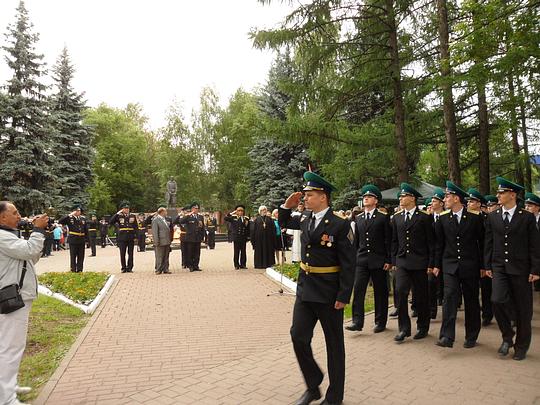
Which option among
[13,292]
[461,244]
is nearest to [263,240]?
[461,244]

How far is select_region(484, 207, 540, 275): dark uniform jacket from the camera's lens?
611 cm

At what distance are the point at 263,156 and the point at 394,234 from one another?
2877 cm

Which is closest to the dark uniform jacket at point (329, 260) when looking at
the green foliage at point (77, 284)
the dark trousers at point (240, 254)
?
the green foliage at point (77, 284)

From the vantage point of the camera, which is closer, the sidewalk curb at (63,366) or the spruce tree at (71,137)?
the sidewalk curb at (63,366)

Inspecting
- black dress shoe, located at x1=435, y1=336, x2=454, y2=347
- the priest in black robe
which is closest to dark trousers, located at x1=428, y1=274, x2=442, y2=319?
black dress shoe, located at x1=435, y1=336, x2=454, y2=347

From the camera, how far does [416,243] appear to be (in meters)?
7.14

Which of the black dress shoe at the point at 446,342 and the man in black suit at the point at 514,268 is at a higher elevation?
the man in black suit at the point at 514,268

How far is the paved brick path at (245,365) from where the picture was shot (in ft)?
15.9

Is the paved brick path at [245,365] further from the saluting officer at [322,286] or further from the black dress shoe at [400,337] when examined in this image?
the saluting officer at [322,286]

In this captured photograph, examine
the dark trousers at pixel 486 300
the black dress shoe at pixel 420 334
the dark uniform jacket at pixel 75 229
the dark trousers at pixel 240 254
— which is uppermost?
the dark uniform jacket at pixel 75 229

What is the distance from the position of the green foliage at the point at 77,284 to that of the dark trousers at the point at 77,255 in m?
1.82

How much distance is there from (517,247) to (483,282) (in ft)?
8.20

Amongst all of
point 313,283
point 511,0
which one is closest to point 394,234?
point 313,283

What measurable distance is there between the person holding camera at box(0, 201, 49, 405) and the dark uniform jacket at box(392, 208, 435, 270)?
16.3 feet
